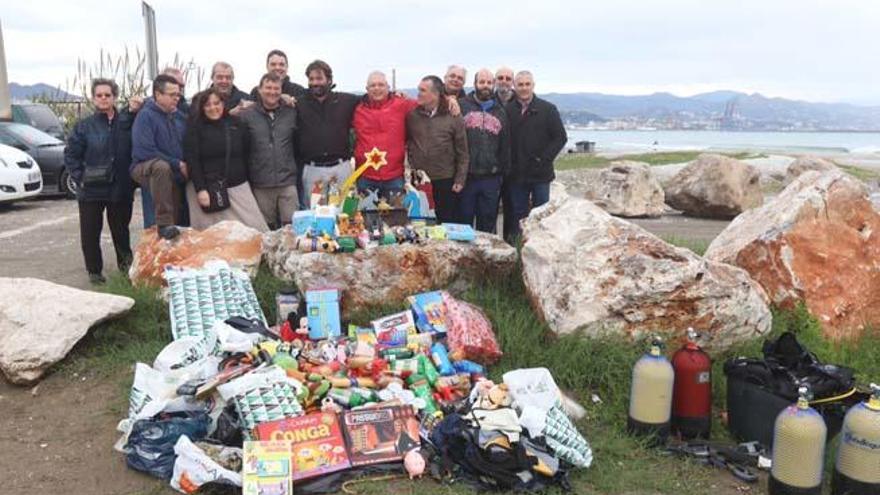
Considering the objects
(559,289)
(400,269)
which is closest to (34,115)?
(400,269)

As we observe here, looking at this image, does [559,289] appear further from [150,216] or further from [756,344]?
[150,216]

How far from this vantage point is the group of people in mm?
7352

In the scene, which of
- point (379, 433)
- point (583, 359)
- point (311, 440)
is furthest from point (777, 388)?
point (311, 440)

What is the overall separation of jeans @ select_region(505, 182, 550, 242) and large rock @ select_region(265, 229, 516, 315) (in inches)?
57.6

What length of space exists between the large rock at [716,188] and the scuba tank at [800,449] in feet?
34.6

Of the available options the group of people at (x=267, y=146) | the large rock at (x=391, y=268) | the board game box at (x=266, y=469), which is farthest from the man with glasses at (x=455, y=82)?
the board game box at (x=266, y=469)

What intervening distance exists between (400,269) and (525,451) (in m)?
2.63

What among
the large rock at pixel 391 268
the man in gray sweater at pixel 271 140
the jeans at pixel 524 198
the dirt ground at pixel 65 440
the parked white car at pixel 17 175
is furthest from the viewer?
the parked white car at pixel 17 175

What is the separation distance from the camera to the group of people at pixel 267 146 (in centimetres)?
735

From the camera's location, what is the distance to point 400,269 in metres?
6.69

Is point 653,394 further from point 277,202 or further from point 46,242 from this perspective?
point 46,242

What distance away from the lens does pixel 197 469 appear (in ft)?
14.0

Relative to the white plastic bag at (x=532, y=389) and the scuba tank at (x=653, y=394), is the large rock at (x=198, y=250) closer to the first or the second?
the white plastic bag at (x=532, y=389)

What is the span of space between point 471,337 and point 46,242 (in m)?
8.01
